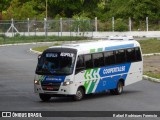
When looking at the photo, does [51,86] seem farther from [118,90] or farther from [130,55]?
[130,55]

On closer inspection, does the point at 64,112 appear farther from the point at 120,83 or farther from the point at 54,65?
the point at 120,83

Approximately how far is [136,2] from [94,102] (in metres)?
69.0

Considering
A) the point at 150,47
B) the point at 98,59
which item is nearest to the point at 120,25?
the point at 150,47

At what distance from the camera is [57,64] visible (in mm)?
26984

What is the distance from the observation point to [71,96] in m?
26.9

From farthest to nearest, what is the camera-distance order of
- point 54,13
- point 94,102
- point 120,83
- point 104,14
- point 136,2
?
1. point 54,13
2. point 104,14
3. point 136,2
4. point 120,83
5. point 94,102

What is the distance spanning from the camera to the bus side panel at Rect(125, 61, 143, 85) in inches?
1224

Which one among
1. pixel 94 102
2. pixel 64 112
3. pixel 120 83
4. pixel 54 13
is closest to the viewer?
pixel 64 112

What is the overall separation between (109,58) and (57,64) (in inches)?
146

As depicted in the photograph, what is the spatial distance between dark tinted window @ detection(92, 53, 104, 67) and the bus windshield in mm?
1804

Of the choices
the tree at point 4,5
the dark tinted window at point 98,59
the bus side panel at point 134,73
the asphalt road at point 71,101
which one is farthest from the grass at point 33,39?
the dark tinted window at point 98,59

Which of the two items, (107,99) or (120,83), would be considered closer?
(107,99)

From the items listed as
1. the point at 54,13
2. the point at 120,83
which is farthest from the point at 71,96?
the point at 54,13

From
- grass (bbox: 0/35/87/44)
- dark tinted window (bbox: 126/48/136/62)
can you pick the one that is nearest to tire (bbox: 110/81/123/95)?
dark tinted window (bbox: 126/48/136/62)
